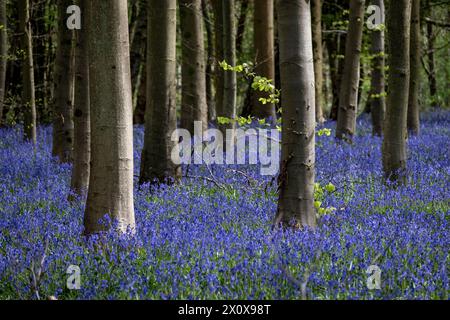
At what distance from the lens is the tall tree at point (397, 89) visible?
30.3 ft

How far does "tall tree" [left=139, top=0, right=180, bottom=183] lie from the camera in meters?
9.68

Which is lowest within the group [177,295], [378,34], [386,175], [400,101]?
[177,295]

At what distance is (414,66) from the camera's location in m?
15.3

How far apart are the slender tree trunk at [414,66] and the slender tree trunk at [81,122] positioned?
824 centimetres

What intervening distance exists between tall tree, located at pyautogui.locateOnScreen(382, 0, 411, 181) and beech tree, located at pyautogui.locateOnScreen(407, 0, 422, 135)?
5388 mm

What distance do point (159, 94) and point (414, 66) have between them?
7.77m

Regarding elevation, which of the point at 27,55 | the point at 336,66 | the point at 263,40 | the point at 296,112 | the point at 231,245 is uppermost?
the point at 336,66

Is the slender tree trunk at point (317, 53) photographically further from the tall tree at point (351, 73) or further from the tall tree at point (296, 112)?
the tall tree at point (296, 112)

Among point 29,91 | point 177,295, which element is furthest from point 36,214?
point 29,91

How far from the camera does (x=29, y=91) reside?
14578 millimetres

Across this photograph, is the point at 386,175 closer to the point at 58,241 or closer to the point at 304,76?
the point at 304,76

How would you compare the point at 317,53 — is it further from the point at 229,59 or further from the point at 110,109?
the point at 110,109

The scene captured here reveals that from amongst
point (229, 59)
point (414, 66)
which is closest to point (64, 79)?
point (229, 59)

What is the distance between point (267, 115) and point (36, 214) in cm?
1116
